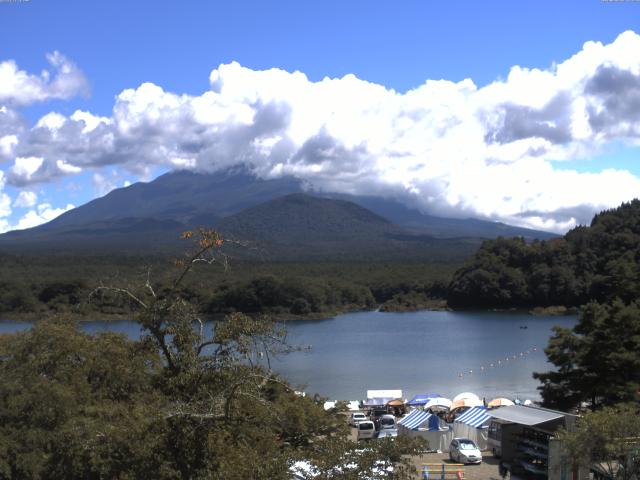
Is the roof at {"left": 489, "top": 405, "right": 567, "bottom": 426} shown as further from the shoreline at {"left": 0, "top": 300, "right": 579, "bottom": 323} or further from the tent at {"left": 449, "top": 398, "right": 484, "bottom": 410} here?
the shoreline at {"left": 0, "top": 300, "right": 579, "bottom": 323}

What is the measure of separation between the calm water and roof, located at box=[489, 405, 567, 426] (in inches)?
281

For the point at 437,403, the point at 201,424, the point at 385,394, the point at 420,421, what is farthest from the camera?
the point at 385,394

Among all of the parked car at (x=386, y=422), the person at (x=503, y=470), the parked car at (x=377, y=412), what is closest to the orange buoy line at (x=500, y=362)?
the parked car at (x=377, y=412)

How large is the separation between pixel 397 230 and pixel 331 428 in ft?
581

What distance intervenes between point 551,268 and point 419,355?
111 feet

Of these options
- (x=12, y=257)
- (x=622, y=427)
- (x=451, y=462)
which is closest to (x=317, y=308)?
(x=12, y=257)

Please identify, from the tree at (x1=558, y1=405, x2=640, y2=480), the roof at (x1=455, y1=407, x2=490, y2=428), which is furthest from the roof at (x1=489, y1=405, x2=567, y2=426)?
the tree at (x1=558, y1=405, x2=640, y2=480)

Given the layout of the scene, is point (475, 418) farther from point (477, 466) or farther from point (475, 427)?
point (477, 466)

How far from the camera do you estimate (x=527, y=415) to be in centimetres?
1498

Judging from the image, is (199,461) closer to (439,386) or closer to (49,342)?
(49,342)

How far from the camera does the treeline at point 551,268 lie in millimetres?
70625

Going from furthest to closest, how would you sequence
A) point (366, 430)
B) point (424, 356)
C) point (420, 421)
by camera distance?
1. point (424, 356)
2. point (366, 430)
3. point (420, 421)

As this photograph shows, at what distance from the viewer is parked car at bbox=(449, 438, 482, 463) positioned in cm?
1633

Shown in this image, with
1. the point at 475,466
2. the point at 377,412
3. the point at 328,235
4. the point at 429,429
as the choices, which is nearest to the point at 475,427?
the point at 429,429
